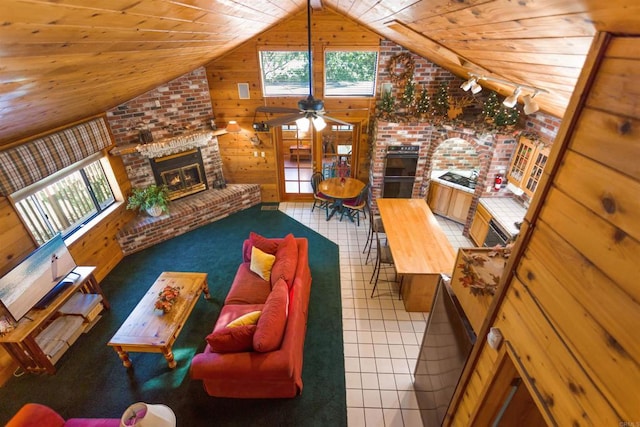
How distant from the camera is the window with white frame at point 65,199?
3.73 m

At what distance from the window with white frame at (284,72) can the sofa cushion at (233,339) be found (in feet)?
14.7

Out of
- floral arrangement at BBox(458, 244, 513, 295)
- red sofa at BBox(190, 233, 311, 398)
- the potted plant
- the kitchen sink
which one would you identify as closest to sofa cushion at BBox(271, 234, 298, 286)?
red sofa at BBox(190, 233, 311, 398)

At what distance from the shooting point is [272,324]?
279 centimetres

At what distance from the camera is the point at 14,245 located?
333 centimetres

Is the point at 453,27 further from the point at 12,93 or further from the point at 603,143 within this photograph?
the point at 12,93

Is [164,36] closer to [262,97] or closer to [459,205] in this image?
[262,97]

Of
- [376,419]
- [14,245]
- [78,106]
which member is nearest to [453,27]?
[376,419]

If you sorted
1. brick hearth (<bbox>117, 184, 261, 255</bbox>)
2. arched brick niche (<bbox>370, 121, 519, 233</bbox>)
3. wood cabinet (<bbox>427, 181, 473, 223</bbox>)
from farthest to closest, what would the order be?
wood cabinet (<bbox>427, 181, 473, 223</bbox>) < brick hearth (<bbox>117, 184, 261, 255</bbox>) < arched brick niche (<bbox>370, 121, 519, 233</bbox>)

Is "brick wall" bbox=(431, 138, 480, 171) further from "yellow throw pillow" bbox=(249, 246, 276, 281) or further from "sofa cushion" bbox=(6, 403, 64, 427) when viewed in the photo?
"sofa cushion" bbox=(6, 403, 64, 427)

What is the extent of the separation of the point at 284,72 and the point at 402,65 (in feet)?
7.08

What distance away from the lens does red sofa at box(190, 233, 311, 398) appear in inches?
105

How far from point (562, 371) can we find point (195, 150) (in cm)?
607

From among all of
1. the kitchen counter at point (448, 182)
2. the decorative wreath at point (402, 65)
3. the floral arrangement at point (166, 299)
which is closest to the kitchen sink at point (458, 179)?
the kitchen counter at point (448, 182)

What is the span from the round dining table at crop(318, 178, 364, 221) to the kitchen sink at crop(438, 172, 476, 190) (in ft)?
5.45
